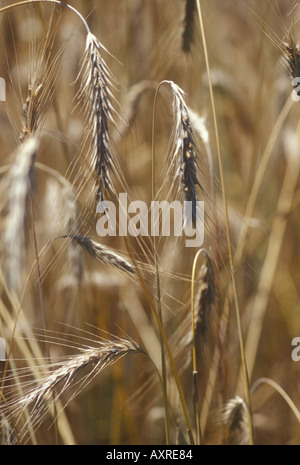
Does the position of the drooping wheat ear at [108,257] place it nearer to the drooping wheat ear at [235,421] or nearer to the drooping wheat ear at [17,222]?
the drooping wheat ear at [17,222]

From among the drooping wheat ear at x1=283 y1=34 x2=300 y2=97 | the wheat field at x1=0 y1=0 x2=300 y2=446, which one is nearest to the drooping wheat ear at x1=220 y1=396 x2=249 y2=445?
the wheat field at x1=0 y1=0 x2=300 y2=446

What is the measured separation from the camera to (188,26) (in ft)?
3.34

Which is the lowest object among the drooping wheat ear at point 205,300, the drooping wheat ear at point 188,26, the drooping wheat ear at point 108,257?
the drooping wheat ear at point 205,300

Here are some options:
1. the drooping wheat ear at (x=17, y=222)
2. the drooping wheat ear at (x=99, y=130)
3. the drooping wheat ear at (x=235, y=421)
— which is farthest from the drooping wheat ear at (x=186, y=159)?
the drooping wheat ear at (x=235, y=421)

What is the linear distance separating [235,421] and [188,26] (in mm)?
862

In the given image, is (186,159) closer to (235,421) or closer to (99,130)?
(99,130)

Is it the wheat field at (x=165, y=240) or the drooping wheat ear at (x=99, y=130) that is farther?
the wheat field at (x=165, y=240)

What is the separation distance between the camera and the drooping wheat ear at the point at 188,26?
40.1 inches

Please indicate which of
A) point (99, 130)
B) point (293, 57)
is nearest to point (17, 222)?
point (99, 130)

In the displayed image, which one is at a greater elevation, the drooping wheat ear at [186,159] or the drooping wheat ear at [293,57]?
the drooping wheat ear at [293,57]

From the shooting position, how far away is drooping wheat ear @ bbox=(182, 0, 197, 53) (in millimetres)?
1018

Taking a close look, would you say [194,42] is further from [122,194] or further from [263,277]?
[263,277]

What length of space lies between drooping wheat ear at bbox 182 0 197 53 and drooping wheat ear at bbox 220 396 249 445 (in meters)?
0.78

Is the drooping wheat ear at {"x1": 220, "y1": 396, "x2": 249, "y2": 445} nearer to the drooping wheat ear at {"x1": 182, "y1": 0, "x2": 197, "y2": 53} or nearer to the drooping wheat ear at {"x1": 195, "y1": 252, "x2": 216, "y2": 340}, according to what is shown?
the drooping wheat ear at {"x1": 195, "y1": 252, "x2": 216, "y2": 340}
